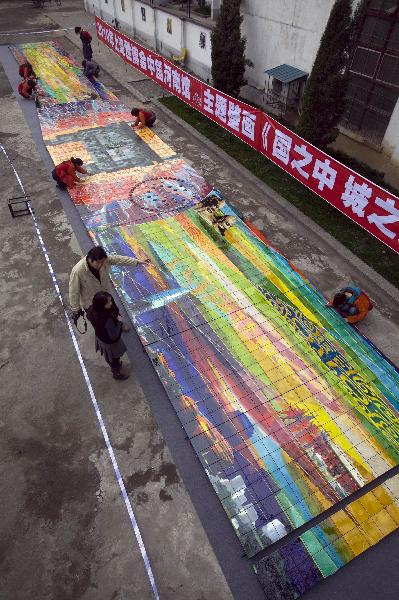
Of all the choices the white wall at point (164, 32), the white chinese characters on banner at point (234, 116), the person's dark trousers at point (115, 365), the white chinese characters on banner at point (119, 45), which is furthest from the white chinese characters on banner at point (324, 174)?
the white chinese characters on banner at point (119, 45)

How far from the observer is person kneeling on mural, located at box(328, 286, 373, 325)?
7457 millimetres

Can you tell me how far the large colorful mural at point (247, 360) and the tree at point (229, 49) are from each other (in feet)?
23.1

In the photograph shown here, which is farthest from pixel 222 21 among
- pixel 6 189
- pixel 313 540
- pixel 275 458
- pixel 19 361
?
pixel 313 540

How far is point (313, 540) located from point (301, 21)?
14.9 meters

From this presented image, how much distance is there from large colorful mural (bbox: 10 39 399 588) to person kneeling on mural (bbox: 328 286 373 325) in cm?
22

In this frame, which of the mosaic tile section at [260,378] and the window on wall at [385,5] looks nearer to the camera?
the mosaic tile section at [260,378]

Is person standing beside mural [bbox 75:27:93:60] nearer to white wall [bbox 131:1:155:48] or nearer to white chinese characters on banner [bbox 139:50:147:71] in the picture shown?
white chinese characters on banner [bbox 139:50:147:71]

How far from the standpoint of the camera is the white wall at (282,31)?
1253cm

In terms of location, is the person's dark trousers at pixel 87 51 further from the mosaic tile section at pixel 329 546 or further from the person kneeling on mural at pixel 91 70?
the mosaic tile section at pixel 329 546

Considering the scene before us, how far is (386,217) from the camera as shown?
27.8 ft

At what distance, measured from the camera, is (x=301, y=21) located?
42.6ft

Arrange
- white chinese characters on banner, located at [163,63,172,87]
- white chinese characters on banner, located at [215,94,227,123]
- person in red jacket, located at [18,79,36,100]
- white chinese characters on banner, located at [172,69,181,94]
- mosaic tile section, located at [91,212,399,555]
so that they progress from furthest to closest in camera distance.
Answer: person in red jacket, located at [18,79,36,100]
white chinese characters on banner, located at [163,63,172,87]
white chinese characters on banner, located at [172,69,181,94]
white chinese characters on banner, located at [215,94,227,123]
mosaic tile section, located at [91,212,399,555]

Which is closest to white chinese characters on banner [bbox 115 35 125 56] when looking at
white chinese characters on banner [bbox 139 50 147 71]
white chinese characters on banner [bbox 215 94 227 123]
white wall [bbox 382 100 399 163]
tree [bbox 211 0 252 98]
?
white chinese characters on banner [bbox 139 50 147 71]

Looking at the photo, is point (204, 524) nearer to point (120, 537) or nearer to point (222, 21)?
point (120, 537)
